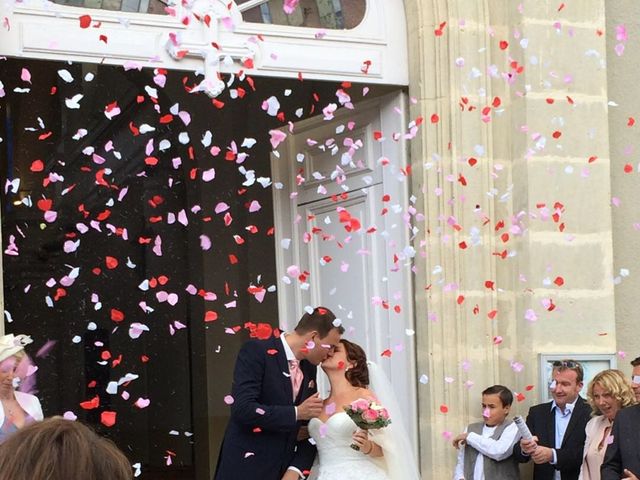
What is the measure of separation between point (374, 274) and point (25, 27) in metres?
2.35

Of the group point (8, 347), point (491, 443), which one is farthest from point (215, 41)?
point (491, 443)

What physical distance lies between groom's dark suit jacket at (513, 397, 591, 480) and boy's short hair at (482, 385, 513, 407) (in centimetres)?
14

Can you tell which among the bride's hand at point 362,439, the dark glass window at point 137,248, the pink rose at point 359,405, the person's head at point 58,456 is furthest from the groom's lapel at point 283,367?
the person's head at point 58,456

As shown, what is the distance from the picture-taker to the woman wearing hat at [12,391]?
507 cm

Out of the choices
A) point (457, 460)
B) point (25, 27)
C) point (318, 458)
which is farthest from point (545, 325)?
point (25, 27)

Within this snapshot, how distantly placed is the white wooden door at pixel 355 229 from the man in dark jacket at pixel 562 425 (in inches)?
27.0

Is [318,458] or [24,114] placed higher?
[24,114]

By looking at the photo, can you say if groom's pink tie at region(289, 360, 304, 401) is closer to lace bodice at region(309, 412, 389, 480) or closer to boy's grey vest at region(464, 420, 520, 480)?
lace bodice at region(309, 412, 389, 480)

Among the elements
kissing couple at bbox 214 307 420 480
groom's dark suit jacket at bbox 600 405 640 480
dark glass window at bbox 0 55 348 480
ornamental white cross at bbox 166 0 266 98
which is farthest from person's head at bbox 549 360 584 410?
dark glass window at bbox 0 55 348 480

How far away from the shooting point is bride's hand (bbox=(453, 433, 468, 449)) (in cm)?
623

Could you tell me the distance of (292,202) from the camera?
7.20 metres

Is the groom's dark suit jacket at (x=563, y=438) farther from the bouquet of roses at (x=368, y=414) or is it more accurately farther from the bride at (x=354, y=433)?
the bouquet of roses at (x=368, y=414)

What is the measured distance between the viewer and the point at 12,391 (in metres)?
5.17

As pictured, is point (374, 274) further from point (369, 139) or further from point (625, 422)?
point (625, 422)
